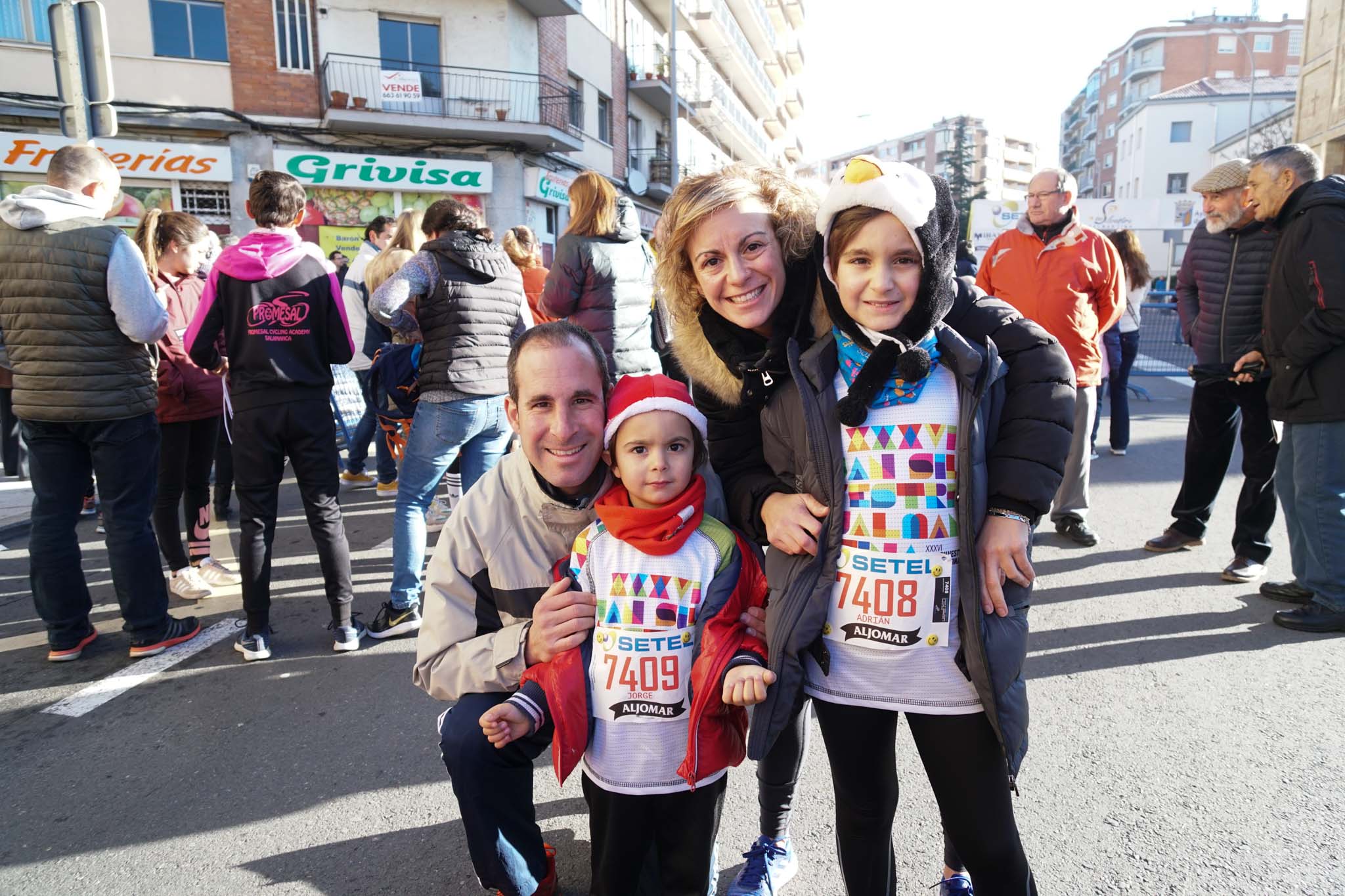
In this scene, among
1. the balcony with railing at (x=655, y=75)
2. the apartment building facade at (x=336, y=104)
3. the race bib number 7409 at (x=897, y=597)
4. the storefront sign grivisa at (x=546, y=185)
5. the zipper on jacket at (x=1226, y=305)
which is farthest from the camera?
the balcony with railing at (x=655, y=75)

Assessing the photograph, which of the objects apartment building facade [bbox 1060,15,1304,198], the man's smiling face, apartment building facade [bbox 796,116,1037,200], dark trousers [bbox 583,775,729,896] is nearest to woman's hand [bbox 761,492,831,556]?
the man's smiling face

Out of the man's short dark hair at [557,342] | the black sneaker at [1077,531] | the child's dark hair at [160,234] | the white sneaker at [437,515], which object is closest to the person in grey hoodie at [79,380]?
the child's dark hair at [160,234]

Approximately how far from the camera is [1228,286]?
183 inches

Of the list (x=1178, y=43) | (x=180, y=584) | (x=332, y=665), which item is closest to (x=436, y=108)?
(x=180, y=584)

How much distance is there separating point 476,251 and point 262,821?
2606mm

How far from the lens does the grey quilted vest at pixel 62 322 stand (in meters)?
3.62

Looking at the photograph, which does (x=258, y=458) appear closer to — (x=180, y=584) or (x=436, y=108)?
(x=180, y=584)

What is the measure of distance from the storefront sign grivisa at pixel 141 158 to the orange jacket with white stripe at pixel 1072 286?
1676 centimetres

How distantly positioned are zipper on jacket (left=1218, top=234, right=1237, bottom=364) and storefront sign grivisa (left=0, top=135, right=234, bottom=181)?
17797mm

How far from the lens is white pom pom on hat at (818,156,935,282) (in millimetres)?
1610

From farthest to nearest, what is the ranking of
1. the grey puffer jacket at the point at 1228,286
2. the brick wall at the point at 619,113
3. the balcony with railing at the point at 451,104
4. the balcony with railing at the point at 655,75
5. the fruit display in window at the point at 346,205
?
1. the balcony with railing at the point at 655,75
2. the brick wall at the point at 619,113
3. the fruit display in window at the point at 346,205
4. the balcony with railing at the point at 451,104
5. the grey puffer jacket at the point at 1228,286

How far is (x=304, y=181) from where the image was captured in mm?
17703

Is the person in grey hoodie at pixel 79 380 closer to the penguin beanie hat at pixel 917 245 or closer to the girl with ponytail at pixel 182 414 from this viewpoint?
the girl with ponytail at pixel 182 414

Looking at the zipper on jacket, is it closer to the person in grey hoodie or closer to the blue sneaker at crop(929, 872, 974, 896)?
the blue sneaker at crop(929, 872, 974, 896)
